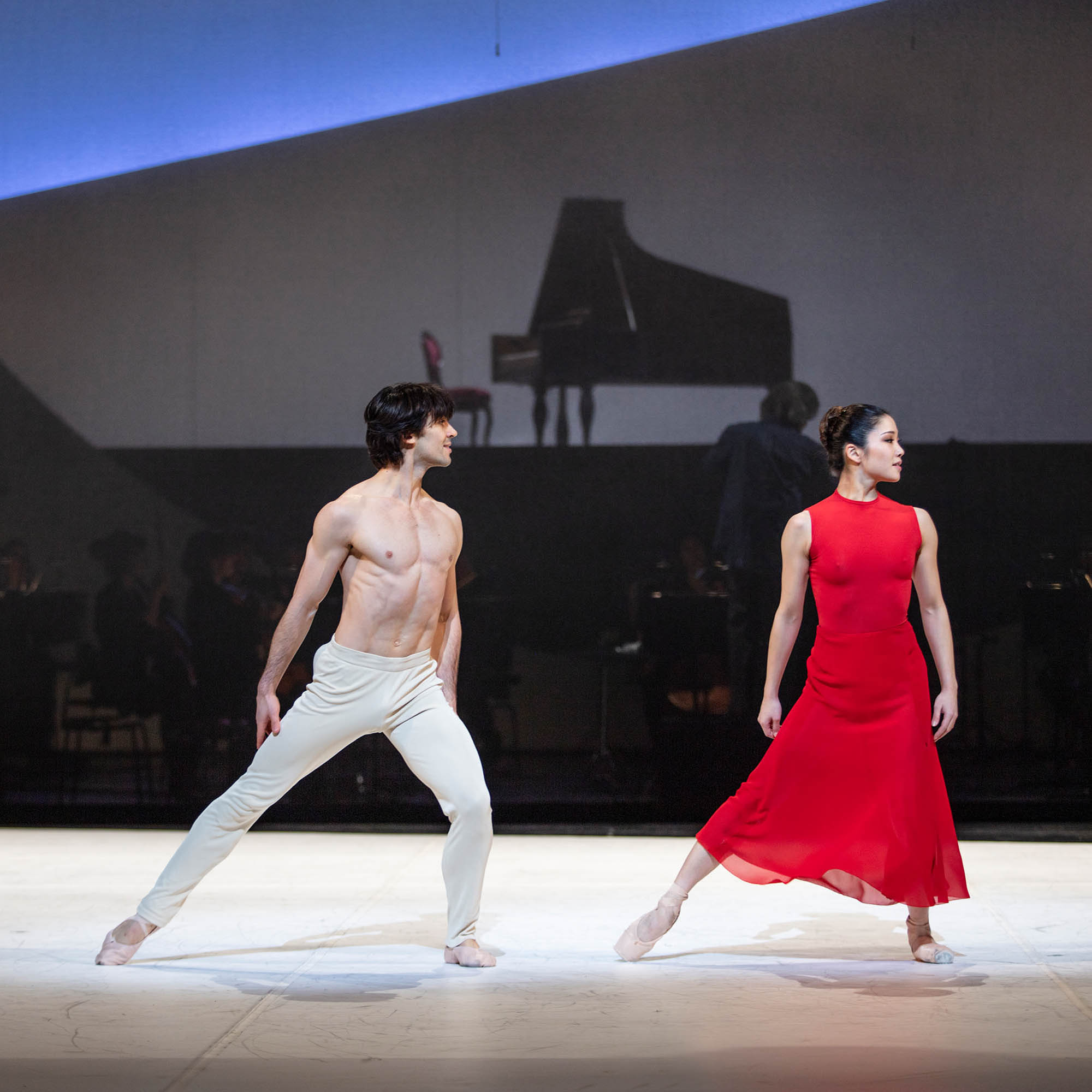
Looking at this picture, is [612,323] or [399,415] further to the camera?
[612,323]

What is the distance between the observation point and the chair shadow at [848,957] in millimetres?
3355

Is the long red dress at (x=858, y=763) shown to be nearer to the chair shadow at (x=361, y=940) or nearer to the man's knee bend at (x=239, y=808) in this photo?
the chair shadow at (x=361, y=940)

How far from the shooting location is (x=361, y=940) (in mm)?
3912

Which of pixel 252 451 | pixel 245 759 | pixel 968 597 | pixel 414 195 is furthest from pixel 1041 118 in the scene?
pixel 245 759

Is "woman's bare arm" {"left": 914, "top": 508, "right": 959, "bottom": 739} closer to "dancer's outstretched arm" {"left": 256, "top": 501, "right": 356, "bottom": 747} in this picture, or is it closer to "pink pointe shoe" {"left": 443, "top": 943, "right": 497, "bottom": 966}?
"pink pointe shoe" {"left": 443, "top": 943, "right": 497, "bottom": 966}

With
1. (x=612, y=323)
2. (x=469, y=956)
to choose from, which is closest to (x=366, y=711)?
(x=469, y=956)

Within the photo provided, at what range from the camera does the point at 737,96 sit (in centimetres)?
596

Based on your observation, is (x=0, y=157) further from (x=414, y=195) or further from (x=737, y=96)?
(x=737, y=96)

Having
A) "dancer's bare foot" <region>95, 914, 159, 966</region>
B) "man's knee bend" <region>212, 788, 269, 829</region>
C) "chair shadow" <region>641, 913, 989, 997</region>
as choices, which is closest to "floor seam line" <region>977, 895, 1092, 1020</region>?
"chair shadow" <region>641, 913, 989, 997</region>

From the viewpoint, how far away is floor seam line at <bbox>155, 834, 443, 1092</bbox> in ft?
8.78

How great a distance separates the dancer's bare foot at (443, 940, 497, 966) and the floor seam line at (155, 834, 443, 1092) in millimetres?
368

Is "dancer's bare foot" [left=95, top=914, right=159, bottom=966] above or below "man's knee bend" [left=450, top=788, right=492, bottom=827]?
below

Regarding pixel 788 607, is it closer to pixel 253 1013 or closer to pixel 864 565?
pixel 864 565

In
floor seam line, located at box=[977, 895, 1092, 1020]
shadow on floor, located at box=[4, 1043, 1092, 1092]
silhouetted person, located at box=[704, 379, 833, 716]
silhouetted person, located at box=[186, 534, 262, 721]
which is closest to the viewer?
shadow on floor, located at box=[4, 1043, 1092, 1092]
